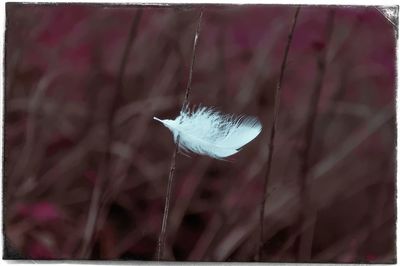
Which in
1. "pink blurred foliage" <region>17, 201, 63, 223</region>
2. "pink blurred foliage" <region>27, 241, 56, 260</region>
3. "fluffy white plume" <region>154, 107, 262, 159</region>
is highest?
"fluffy white plume" <region>154, 107, 262, 159</region>

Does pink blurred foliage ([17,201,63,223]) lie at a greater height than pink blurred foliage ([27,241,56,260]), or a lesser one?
greater

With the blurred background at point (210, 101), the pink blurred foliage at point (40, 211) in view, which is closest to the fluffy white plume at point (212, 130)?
the blurred background at point (210, 101)

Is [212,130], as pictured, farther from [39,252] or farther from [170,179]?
[39,252]

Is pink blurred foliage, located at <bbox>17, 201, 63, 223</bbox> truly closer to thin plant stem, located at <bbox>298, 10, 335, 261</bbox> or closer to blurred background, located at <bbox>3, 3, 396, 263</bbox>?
blurred background, located at <bbox>3, 3, 396, 263</bbox>

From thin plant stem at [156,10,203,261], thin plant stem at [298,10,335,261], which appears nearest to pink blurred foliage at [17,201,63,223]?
thin plant stem at [156,10,203,261]

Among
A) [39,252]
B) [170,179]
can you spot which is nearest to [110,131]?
[170,179]

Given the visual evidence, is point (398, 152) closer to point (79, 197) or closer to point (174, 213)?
point (174, 213)
